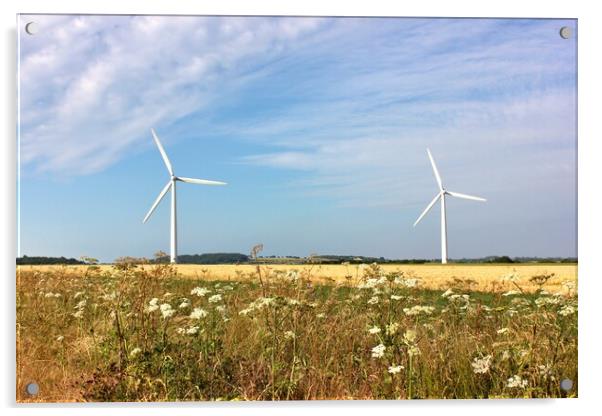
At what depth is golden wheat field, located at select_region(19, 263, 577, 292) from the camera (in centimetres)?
555

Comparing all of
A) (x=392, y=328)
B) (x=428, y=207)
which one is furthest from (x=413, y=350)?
(x=428, y=207)

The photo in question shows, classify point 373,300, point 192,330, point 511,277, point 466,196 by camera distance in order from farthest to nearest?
point 466,196
point 511,277
point 373,300
point 192,330

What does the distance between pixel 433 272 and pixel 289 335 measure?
1549 mm

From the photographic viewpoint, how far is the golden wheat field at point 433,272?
5.55 m

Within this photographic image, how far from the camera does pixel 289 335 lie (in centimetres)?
531

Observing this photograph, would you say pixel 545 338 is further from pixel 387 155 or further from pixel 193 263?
pixel 193 263

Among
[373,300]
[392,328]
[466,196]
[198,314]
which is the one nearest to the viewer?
[198,314]

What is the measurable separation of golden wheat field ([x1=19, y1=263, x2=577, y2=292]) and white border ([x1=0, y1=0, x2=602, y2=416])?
33cm

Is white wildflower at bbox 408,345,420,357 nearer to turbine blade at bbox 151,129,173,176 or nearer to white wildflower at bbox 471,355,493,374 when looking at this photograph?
white wildflower at bbox 471,355,493,374

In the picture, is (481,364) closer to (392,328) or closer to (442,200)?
(392,328)

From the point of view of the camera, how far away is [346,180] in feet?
18.3

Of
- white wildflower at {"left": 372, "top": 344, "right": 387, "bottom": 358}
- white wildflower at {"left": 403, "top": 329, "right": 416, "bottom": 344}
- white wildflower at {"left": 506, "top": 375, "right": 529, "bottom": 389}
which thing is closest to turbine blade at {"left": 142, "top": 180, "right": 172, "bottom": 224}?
white wildflower at {"left": 372, "top": 344, "right": 387, "bottom": 358}

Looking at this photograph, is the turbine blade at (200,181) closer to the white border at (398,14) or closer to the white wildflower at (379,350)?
the white border at (398,14)

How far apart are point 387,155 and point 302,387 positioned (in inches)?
92.2
